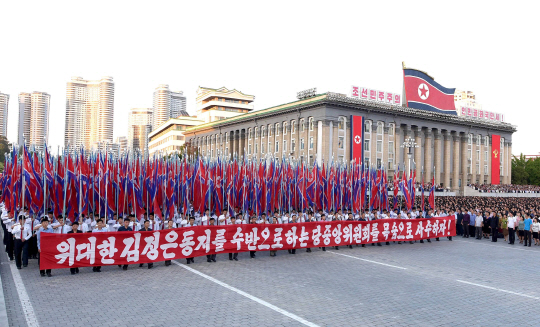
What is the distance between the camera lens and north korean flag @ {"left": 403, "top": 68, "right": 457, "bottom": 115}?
180ft

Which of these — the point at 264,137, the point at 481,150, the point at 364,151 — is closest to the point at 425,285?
the point at 364,151

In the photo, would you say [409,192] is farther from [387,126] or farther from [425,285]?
[387,126]

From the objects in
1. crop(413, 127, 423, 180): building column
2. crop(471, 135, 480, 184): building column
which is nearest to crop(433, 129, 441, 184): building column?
crop(413, 127, 423, 180): building column

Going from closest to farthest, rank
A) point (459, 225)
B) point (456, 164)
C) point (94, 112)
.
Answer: point (459, 225) < point (456, 164) < point (94, 112)

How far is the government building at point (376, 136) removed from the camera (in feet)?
168

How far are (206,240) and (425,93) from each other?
168ft

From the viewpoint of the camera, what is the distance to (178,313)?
8258 mm

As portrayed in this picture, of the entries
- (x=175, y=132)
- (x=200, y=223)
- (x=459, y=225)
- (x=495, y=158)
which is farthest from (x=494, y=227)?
(x=175, y=132)

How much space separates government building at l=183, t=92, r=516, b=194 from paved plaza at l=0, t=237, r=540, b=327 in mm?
33209

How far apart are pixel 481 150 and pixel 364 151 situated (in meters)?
26.2

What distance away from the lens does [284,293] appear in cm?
1003

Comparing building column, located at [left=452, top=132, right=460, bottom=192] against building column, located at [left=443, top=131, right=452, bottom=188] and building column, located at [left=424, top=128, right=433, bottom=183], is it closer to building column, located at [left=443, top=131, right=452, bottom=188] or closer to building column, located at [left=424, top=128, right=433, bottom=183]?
building column, located at [left=443, top=131, right=452, bottom=188]

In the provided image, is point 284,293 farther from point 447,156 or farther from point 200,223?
point 447,156

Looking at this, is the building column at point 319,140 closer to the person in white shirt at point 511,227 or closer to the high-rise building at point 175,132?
the person in white shirt at point 511,227
